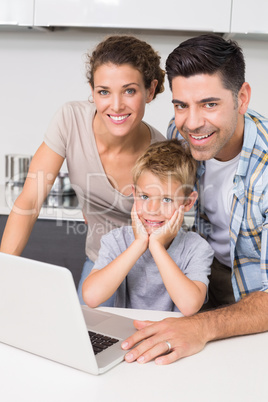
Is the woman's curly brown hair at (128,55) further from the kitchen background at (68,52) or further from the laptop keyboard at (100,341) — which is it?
the laptop keyboard at (100,341)

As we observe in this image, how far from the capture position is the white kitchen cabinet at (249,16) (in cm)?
227

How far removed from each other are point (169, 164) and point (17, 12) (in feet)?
4.53

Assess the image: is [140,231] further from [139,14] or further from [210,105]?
[139,14]

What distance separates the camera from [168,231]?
140cm

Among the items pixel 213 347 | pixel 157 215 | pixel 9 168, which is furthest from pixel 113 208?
pixel 9 168

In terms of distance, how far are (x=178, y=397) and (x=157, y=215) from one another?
684 millimetres

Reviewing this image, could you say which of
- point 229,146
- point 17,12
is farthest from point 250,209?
point 17,12

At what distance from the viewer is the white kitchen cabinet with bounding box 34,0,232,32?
2289mm

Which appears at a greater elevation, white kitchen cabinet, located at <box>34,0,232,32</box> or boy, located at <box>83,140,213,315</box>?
white kitchen cabinet, located at <box>34,0,232,32</box>

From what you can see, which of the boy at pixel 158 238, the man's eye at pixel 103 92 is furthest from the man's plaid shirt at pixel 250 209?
the man's eye at pixel 103 92

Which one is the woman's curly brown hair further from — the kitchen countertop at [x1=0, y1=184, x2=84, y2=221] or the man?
the kitchen countertop at [x1=0, y1=184, x2=84, y2=221]

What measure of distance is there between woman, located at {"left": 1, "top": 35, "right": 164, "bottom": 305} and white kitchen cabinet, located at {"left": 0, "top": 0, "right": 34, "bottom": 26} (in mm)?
860

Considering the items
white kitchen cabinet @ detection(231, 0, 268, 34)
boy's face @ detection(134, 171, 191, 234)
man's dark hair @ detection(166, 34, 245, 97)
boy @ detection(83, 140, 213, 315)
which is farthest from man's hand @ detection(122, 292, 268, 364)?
white kitchen cabinet @ detection(231, 0, 268, 34)

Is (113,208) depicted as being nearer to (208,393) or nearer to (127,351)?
(127,351)
